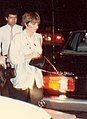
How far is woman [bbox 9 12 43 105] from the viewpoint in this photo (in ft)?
19.5

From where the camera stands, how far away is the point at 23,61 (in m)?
6.00

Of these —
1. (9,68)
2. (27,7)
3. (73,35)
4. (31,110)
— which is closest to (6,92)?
(9,68)

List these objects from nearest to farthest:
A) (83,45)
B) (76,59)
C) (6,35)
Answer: (76,59) < (6,35) < (83,45)

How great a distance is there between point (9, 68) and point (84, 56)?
138 centimetres

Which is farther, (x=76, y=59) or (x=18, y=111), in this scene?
(x=76, y=59)

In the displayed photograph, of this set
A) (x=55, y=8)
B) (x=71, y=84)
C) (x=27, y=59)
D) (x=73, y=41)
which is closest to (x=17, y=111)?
(x=27, y=59)

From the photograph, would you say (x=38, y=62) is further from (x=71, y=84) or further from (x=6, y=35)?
(x=6, y=35)

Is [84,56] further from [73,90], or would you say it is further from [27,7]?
[27,7]

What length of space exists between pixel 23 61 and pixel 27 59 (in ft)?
0.19

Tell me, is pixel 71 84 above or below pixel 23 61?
below

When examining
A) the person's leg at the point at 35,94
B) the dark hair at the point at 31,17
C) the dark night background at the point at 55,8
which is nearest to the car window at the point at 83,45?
the person's leg at the point at 35,94

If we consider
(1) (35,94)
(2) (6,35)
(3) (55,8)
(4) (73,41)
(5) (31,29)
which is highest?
(5) (31,29)

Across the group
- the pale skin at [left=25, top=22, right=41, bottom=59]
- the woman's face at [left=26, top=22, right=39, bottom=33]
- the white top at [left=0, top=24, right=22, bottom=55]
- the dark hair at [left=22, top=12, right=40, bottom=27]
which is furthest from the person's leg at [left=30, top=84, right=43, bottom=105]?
the white top at [left=0, top=24, right=22, bottom=55]

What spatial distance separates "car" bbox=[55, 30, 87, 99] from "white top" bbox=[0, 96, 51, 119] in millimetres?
2376
